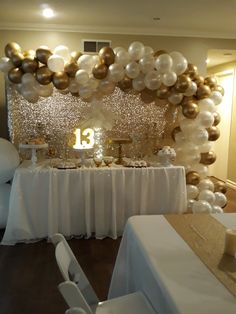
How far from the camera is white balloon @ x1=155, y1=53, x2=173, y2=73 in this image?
3.29 metres

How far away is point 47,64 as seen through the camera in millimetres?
3271

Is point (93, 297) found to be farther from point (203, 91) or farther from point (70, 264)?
point (203, 91)

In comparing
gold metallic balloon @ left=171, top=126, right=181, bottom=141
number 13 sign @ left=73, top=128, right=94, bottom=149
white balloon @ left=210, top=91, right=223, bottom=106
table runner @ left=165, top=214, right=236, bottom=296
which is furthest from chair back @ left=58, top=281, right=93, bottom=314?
white balloon @ left=210, top=91, right=223, bottom=106

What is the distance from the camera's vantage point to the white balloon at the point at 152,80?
3428 millimetres

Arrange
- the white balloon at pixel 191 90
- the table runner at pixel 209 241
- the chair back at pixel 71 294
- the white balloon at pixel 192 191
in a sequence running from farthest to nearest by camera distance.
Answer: the white balloon at pixel 192 191
the white balloon at pixel 191 90
the table runner at pixel 209 241
the chair back at pixel 71 294

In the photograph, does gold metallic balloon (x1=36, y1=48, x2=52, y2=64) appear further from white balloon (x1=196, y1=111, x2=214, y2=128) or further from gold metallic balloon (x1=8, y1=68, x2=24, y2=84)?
white balloon (x1=196, y1=111, x2=214, y2=128)

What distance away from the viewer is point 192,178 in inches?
149

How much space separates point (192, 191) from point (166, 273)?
259cm

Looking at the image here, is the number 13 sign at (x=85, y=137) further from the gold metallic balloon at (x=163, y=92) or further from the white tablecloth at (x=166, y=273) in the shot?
the white tablecloth at (x=166, y=273)

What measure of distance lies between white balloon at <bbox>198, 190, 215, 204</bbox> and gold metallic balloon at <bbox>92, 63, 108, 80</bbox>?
1817 millimetres

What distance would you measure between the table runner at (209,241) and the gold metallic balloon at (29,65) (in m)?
2.25

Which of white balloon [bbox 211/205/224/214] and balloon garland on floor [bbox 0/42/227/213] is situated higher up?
balloon garland on floor [bbox 0/42/227/213]

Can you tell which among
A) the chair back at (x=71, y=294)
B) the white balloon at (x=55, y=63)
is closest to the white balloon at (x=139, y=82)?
the white balloon at (x=55, y=63)

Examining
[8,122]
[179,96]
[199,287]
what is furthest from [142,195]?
[199,287]
